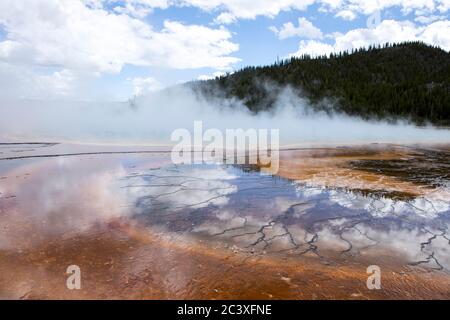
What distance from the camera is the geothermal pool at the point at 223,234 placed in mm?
3484

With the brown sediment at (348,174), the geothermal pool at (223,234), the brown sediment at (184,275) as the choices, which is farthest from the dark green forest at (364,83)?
the brown sediment at (184,275)

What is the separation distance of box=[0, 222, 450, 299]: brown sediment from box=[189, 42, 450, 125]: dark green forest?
4649 cm

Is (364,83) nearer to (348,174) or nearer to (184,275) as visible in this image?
(348,174)

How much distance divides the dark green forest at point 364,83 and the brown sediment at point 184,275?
46487mm

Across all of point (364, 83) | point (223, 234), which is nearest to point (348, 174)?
point (223, 234)

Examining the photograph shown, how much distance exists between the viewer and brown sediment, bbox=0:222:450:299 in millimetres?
3334

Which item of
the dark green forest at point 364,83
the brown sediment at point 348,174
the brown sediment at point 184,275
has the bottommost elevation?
the brown sediment at point 184,275

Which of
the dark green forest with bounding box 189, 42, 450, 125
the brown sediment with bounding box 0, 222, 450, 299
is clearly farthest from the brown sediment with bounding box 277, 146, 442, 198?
the dark green forest with bounding box 189, 42, 450, 125

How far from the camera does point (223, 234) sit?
480cm

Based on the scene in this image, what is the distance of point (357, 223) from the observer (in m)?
5.25

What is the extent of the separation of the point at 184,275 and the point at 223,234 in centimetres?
121

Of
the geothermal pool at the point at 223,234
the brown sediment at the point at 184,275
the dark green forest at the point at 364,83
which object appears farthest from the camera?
the dark green forest at the point at 364,83

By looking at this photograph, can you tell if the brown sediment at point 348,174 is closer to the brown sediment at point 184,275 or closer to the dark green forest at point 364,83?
the brown sediment at point 184,275
